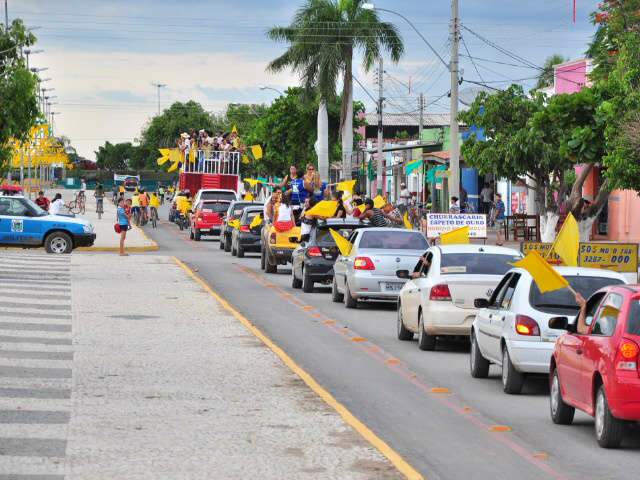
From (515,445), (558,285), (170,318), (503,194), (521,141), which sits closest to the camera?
(515,445)

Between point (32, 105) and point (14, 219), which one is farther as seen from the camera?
point (32, 105)

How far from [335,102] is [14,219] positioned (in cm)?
3287

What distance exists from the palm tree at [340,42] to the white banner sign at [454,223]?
99.6 feet

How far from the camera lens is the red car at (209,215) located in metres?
54.5

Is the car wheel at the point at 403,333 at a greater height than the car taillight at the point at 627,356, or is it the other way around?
the car taillight at the point at 627,356

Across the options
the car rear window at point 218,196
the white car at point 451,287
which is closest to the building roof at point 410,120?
the car rear window at point 218,196

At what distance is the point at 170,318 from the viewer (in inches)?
907

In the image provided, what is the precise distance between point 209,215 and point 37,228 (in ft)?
45.3

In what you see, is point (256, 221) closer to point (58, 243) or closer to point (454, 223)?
point (58, 243)

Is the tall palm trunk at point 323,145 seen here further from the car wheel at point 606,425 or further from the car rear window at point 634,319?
the car rear window at point 634,319

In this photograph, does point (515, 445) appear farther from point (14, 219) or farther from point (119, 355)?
point (14, 219)

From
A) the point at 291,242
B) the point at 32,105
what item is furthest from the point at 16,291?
the point at 32,105

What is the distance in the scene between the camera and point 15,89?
44.1m

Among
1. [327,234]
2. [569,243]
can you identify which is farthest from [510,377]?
[327,234]
